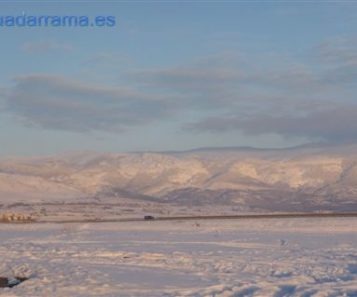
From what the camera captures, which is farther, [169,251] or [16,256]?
[169,251]

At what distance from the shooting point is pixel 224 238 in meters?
35.8

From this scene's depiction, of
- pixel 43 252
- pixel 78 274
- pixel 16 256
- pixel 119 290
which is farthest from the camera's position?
pixel 43 252

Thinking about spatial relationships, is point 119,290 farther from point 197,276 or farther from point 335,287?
point 335,287

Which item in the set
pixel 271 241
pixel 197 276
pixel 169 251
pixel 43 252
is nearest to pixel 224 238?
pixel 271 241

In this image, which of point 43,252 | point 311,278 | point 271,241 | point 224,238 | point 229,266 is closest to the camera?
point 311,278

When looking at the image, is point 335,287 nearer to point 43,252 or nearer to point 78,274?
point 78,274

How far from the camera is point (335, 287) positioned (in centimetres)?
1709

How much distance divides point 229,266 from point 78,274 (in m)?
4.58

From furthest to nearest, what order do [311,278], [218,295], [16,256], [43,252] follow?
[43,252], [16,256], [311,278], [218,295]

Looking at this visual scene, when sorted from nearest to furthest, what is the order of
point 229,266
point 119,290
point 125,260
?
point 119,290, point 229,266, point 125,260

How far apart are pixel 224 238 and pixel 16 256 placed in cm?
1257

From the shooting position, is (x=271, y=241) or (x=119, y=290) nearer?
(x=119, y=290)

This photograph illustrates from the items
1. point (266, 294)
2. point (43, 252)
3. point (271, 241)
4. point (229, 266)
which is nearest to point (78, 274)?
point (229, 266)

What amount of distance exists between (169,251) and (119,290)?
35.1 ft
